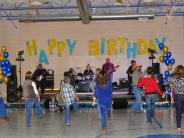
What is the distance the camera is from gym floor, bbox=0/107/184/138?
898cm

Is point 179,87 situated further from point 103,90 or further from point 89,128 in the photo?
point 89,128

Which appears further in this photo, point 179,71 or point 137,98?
point 137,98

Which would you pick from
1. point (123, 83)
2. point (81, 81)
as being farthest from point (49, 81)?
point (123, 83)

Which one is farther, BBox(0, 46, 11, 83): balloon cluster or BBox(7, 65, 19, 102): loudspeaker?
BBox(7, 65, 19, 102): loudspeaker

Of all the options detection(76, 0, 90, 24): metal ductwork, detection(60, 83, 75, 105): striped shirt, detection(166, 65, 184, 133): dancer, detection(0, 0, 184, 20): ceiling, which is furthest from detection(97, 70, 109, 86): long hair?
detection(0, 0, 184, 20): ceiling

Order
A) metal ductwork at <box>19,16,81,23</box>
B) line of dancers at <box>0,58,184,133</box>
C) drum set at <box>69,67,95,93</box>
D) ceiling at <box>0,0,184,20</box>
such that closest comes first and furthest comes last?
line of dancers at <box>0,58,184,133</box>
metal ductwork at <box>19,16,81,23</box>
drum set at <box>69,67,95,93</box>
ceiling at <box>0,0,184,20</box>

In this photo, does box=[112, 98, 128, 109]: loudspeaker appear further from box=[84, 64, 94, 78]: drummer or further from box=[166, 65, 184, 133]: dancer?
box=[166, 65, 184, 133]: dancer

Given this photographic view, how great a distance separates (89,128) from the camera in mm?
10125

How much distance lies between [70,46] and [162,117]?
1016 centimetres

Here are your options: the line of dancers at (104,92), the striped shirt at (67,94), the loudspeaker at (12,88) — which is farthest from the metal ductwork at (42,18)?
the striped shirt at (67,94)

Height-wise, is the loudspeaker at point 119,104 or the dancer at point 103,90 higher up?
the dancer at point 103,90

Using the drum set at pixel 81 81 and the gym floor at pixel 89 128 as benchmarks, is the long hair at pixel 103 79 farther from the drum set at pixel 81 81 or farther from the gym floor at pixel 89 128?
the drum set at pixel 81 81

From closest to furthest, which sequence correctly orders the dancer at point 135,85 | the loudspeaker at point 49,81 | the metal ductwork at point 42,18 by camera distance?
the dancer at point 135,85
the metal ductwork at point 42,18
the loudspeaker at point 49,81

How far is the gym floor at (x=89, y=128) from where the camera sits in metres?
8.98
